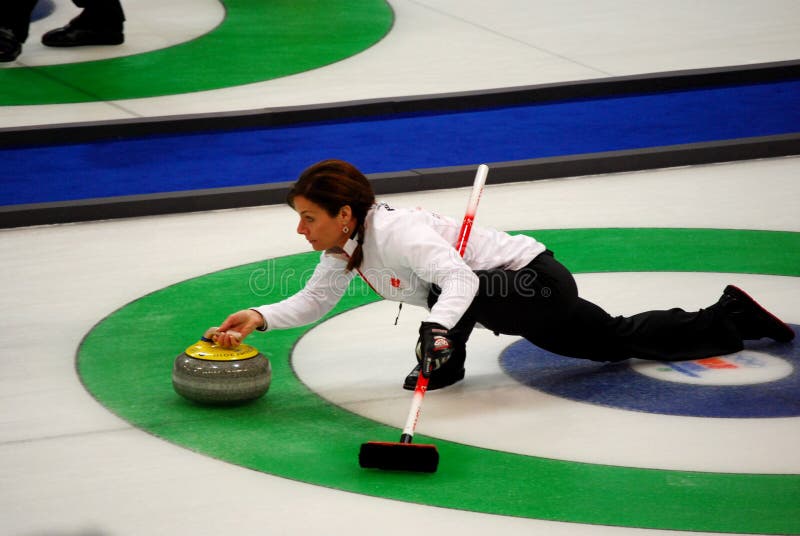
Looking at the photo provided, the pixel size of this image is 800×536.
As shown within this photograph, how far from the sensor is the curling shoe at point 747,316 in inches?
201

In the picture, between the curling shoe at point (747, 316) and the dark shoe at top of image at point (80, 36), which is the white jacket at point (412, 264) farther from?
the dark shoe at top of image at point (80, 36)

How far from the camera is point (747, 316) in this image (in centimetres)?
514

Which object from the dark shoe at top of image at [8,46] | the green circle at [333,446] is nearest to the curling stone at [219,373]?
the green circle at [333,446]

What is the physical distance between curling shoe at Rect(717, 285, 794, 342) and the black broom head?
1510 mm

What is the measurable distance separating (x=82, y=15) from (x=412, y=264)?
23.4ft

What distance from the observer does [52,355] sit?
533cm

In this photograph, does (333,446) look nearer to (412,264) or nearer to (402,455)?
(402,455)

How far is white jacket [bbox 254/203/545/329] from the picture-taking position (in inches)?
171

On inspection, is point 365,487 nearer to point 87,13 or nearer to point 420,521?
point 420,521

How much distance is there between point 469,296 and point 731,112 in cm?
569

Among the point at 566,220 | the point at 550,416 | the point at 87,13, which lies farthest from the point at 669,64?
the point at 550,416

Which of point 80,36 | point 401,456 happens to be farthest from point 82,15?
point 401,456

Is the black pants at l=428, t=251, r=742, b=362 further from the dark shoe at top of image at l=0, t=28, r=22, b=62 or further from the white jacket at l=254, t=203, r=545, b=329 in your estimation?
the dark shoe at top of image at l=0, t=28, r=22, b=62

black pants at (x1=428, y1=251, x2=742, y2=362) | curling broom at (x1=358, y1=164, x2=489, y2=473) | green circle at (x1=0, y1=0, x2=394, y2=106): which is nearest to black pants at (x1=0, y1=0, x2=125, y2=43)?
green circle at (x1=0, y1=0, x2=394, y2=106)
